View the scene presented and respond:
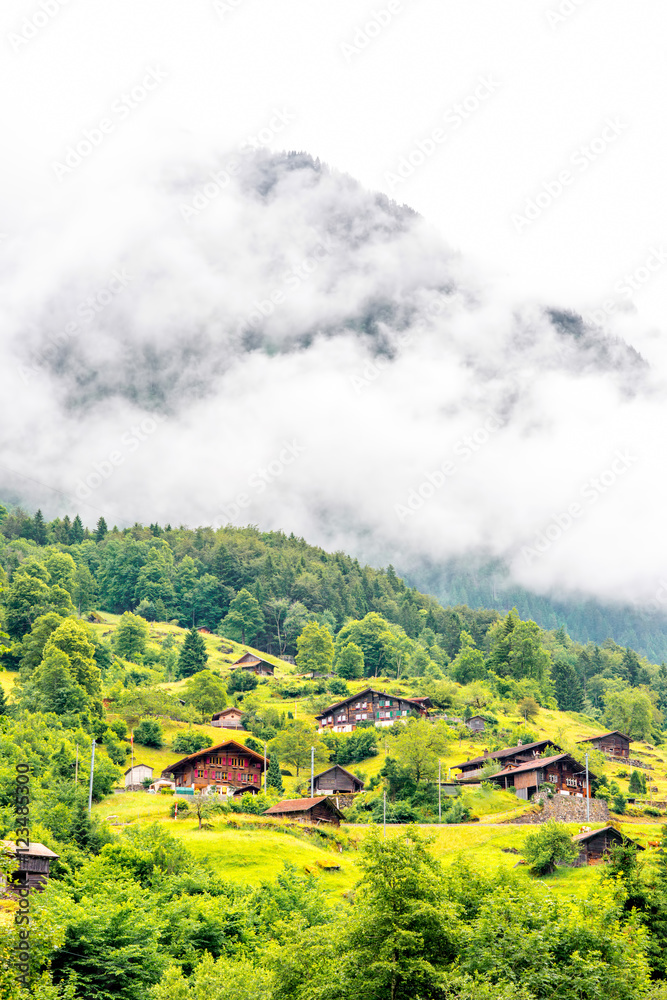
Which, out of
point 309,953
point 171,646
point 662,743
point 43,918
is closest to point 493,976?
point 309,953

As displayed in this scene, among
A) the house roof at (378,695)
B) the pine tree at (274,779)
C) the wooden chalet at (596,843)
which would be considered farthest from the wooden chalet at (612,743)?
the wooden chalet at (596,843)

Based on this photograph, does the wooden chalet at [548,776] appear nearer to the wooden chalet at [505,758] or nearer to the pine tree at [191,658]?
the wooden chalet at [505,758]

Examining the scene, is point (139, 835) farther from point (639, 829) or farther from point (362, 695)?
point (362, 695)

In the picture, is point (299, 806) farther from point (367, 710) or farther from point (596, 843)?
→ point (367, 710)

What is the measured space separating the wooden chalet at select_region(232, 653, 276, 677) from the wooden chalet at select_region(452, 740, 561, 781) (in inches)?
2724

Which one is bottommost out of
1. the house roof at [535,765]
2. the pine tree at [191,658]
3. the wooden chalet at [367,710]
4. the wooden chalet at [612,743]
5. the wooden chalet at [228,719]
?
the house roof at [535,765]

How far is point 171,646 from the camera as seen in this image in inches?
6860

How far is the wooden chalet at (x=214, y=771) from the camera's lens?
313 feet

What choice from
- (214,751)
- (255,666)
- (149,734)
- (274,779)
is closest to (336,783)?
(274,779)

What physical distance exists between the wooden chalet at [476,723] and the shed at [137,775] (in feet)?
164

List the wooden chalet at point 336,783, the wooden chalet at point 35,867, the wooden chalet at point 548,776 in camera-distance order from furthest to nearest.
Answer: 1. the wooden chalet at point 336,783
2. the wooden chalet at point 548,776
3. the wooden chalet at point 35,867

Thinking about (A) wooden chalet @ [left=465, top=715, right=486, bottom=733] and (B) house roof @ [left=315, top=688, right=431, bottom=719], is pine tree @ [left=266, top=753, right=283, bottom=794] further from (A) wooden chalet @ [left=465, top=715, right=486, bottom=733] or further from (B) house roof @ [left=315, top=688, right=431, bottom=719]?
(A) wooden chalet @ [left=465, top=715, right=486, bottom=733]

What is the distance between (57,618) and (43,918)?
109 m

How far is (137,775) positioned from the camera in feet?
310
